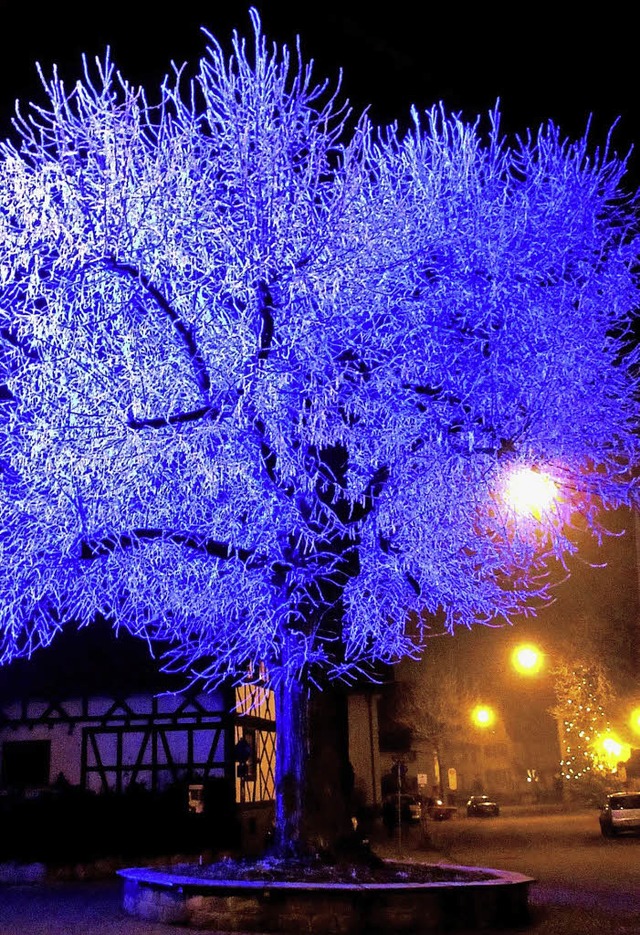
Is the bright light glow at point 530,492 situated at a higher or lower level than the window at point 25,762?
higher

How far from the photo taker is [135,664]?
71.4ft

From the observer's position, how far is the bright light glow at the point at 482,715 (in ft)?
170

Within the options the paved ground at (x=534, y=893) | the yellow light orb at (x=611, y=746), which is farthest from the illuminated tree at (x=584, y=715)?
the paved ground at (x=534, y=893)

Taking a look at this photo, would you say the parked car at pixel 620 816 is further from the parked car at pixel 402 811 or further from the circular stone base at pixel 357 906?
the circular stone base at pixel 357 906

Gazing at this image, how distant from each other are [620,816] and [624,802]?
60 cm

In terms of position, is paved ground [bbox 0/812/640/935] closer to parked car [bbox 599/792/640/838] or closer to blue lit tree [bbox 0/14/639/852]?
parked car [bbox 599/792/640/838]

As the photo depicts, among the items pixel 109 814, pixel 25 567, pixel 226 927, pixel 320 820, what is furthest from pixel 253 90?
pixel 109 814

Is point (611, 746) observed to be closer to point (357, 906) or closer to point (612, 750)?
point (612, 750)

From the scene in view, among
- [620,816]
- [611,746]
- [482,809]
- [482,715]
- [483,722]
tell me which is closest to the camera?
[620,816]

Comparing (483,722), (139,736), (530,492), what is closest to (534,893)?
(530,492)

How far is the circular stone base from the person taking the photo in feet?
35.9

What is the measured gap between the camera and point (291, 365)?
10.5 m

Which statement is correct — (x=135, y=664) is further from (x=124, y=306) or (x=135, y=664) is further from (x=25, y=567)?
(x=124, y=306)

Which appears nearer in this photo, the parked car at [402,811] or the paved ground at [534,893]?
the paved ground at [534,893]
